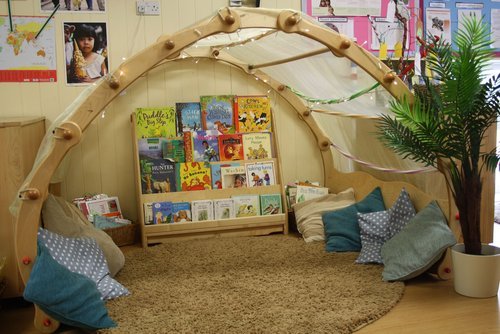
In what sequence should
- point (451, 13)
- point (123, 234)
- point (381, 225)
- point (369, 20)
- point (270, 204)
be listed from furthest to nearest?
point (451, 13) < point (369, 20) < point (270, 204) < point (123, 234) < point (381, 225)

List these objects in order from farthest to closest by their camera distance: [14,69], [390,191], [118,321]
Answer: [14,69]
[390,191]
[118,321]

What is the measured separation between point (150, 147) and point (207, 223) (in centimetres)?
62

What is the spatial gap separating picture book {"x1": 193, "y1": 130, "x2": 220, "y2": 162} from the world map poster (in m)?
0.99

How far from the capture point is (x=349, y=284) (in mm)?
2484

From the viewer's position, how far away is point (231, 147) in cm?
356

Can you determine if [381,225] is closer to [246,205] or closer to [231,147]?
[246,205]

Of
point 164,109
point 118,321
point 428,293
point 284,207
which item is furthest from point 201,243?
point 428,293

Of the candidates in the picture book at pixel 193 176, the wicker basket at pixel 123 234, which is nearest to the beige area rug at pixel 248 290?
the wicker basket at pixel 123 234

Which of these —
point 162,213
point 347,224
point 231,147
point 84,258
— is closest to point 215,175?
point 231,147

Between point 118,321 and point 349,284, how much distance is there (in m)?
1.07

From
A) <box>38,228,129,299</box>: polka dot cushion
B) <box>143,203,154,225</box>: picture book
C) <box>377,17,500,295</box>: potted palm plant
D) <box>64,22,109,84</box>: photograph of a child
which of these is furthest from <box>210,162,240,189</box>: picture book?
<box>377,17,500,295</box>: potted palm plant

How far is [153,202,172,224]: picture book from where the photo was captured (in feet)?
10.8

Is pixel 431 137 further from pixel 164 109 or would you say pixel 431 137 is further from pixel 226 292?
pixel 164 109

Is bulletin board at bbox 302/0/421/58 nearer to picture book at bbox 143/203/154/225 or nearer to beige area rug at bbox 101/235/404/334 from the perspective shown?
beige area rug at bbox 101/235/404/334
